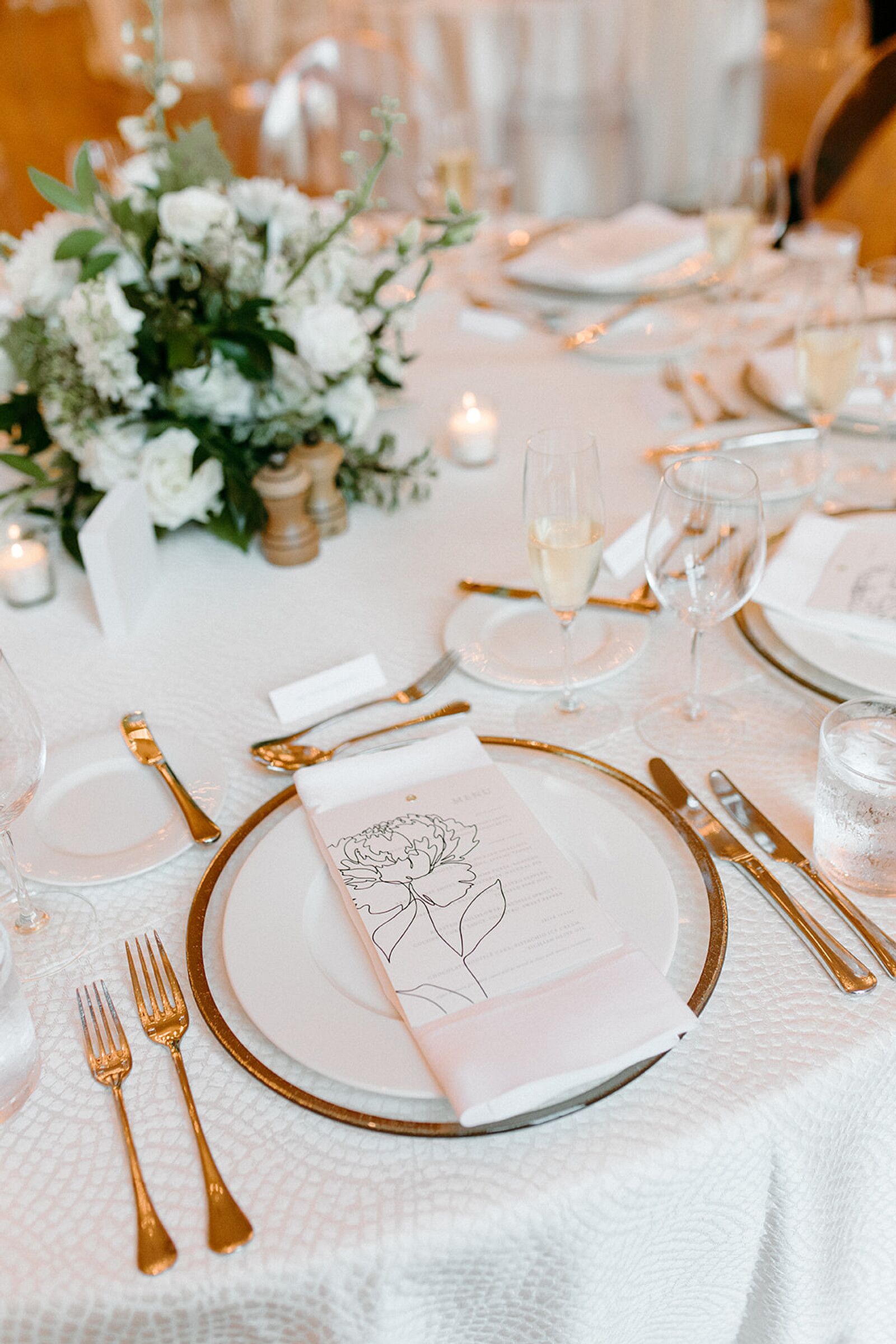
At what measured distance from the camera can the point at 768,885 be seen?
2.44ft

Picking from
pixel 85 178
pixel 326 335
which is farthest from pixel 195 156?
pixel 326 335

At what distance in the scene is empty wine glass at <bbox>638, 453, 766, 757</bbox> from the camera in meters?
0.84

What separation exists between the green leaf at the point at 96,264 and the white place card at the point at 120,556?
0.75 ft

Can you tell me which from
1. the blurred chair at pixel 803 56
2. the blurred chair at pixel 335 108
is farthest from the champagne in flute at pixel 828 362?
the blurred chair at pixel 803 56

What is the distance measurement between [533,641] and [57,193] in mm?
705

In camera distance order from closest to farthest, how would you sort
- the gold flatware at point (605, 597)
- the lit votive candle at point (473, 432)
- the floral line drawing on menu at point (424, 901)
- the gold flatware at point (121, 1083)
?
the gold flatware at point (121, 1083)
the floral line drawing on menu at point (424, 901)
the gold flatware at point (605, 597)
the lit votive candle at point (473, 432)

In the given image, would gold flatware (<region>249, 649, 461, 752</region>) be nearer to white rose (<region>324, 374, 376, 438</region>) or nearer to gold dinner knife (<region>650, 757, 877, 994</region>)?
gold dinner knife (<region>650, 757, 877, 994</region>)

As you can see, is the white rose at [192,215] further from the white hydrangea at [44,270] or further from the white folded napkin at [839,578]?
the white folded napkin at [839,578]

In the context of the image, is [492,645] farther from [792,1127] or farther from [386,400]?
[386,400]

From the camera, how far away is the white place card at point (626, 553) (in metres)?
1.15

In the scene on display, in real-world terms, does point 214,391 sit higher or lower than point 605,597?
higher

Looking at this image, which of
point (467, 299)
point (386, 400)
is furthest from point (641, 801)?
point (467, 299)

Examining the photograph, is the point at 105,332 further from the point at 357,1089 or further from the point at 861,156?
the point at 861,156

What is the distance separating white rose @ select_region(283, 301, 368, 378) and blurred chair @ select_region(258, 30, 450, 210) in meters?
1.53
